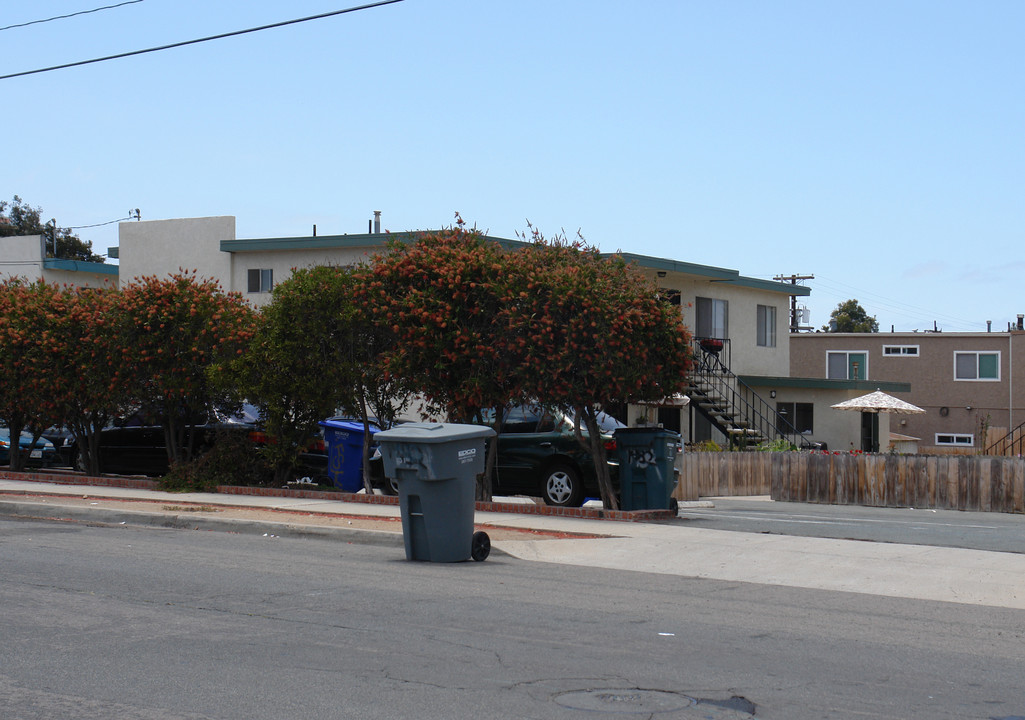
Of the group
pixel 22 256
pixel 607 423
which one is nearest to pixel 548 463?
pixel 607 423

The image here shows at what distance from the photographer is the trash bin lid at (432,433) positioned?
37.9ft

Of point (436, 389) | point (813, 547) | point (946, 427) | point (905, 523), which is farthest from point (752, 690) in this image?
point (946, 427)

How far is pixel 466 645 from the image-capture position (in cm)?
772

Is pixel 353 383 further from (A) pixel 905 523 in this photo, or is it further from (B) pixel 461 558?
(A) pixel 905 523

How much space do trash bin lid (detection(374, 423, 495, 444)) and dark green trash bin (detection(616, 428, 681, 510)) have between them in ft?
14.4

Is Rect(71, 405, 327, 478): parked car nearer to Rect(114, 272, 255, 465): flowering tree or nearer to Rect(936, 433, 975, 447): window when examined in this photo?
Rect(114, 272, 255, 465): flowering tree

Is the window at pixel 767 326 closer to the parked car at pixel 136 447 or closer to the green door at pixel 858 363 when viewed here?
the green door at pixel 858 363

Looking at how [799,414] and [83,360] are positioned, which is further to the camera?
[799,414]

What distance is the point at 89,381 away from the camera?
66.4 feet

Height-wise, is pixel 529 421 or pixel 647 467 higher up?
pixel 529 421

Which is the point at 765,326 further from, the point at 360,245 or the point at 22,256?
the point at 22,256

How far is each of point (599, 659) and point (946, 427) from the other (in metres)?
40.1

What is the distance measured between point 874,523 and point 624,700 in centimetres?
1182

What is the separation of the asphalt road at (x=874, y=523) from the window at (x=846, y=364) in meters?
22.7
